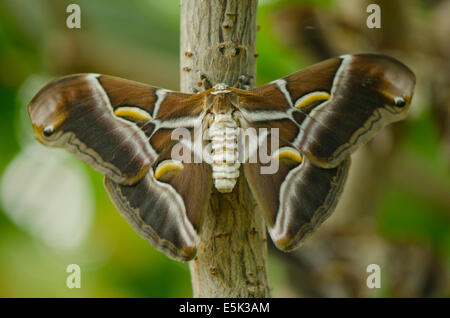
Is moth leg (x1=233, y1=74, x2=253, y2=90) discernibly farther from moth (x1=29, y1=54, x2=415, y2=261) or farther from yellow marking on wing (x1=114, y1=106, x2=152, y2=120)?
yellow marking on wing (x1=114, y1=106, x2=152, y2=120)

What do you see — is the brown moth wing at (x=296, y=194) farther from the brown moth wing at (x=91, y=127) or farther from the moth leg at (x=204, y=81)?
the brown moth wing at (x=91, y=127)

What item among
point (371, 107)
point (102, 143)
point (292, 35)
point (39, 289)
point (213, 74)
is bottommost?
point (39, 289)

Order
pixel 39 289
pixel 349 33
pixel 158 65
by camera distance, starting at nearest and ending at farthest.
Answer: pixel 349 33, pixel 158 65, pixel 39 289

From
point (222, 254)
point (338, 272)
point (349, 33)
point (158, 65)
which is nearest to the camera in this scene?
point (222, 254)

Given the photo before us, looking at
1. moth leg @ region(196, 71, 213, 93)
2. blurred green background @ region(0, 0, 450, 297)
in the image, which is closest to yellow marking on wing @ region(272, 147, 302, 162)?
moth leg @ region(196, 71, 213, 93)

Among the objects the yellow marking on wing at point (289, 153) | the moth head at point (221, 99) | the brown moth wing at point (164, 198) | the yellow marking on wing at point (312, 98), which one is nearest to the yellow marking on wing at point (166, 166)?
the brown moth wing at point (164, 198)
